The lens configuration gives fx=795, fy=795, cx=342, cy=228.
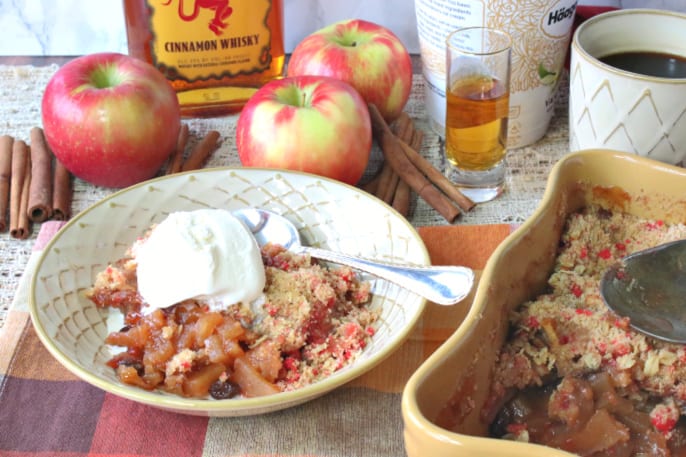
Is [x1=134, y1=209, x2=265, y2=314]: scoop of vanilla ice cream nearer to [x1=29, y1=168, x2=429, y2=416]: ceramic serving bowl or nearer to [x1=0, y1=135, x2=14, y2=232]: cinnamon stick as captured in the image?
[x1=29, y1=168, x2=429, y2=416]: ceramic serving bowl

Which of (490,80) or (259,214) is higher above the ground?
(490,80)

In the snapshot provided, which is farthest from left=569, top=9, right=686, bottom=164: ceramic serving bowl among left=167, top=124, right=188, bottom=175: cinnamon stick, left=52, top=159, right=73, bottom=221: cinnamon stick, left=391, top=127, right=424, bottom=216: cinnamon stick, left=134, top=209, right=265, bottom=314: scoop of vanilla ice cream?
left=52, top=159, right=73, bottom=221: cinnamon stick

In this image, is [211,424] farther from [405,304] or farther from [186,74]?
[186,74]

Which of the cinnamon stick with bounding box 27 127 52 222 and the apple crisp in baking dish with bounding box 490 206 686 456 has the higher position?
the apple crisp in baking dish with bounding box 490 206 686 456

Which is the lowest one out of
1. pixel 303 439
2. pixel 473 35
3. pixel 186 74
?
pixel 303 439

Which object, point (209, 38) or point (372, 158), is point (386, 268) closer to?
point (372, 158)

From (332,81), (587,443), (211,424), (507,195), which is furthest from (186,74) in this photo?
(587,443)

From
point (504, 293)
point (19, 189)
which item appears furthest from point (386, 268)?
point (19, 189)
